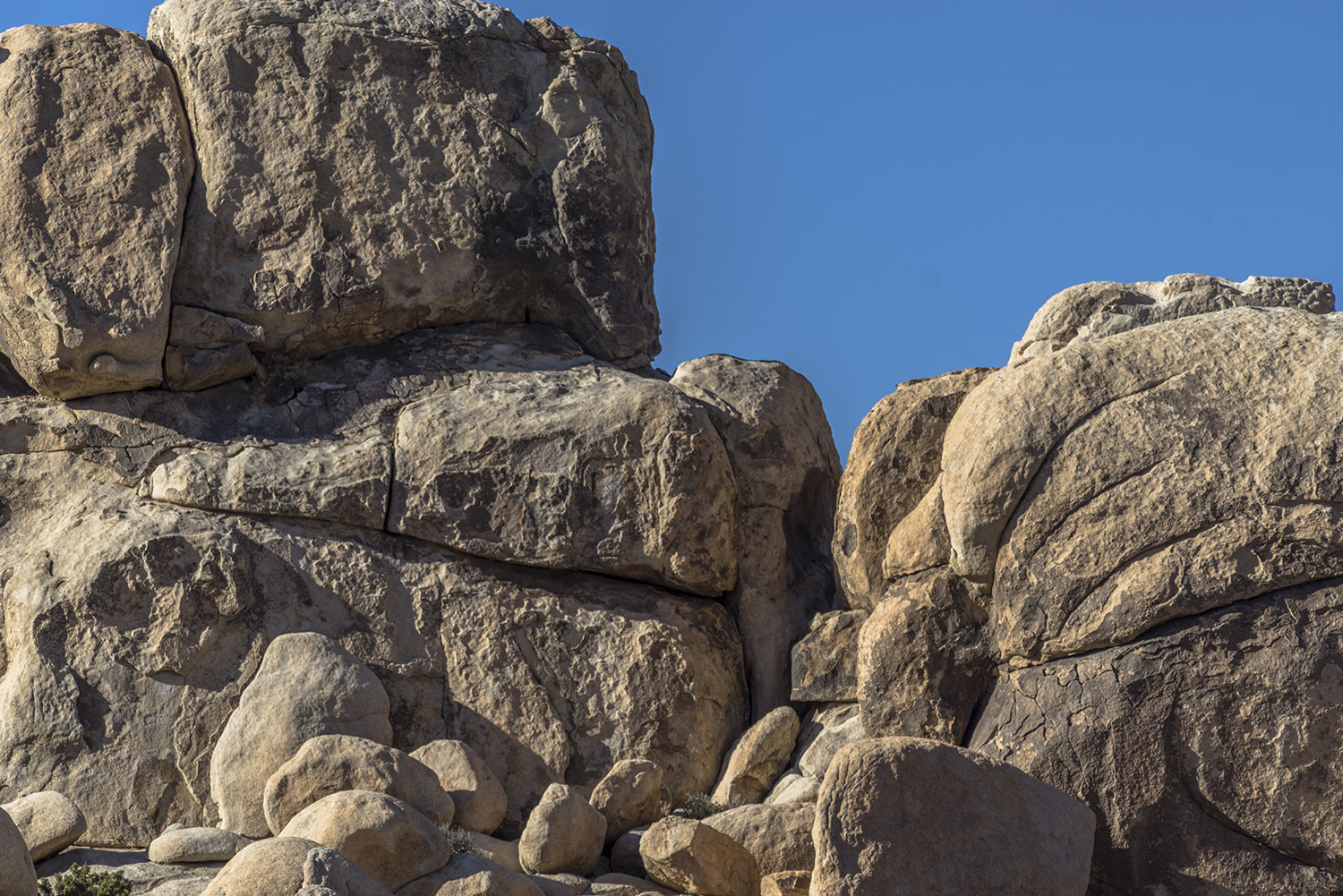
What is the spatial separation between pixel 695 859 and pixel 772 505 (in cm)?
340

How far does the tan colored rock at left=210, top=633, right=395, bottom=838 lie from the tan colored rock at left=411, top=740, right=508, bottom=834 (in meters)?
0.47

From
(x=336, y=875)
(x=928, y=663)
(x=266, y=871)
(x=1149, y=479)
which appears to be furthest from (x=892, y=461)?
(x=266, y=871)

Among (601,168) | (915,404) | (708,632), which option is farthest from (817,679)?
(601,168)

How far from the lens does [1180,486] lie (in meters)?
6.70

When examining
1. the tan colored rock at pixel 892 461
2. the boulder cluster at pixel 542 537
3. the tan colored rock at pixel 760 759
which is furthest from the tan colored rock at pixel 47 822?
the tan colored rock at pixel 892 461

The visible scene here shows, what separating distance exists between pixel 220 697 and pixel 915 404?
4.81 meters

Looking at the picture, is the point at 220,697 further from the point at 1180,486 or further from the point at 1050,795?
the point at 1180,486

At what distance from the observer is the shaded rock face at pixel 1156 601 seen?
21.0 feet

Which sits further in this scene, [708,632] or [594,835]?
[708,632]

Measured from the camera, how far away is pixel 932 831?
5715 mm

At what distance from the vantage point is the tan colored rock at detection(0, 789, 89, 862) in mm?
7105

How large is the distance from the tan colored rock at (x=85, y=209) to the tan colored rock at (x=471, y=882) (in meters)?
4.63

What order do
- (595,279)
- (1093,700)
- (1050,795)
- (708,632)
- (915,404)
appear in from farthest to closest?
(595,279) < (708,632) < (915,404) < (1093,700) < (1050,795)

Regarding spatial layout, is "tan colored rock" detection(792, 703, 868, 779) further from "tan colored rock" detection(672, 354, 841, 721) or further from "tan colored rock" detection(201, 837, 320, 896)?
"tan colored rock" detection(201, 837, 320, 896)
